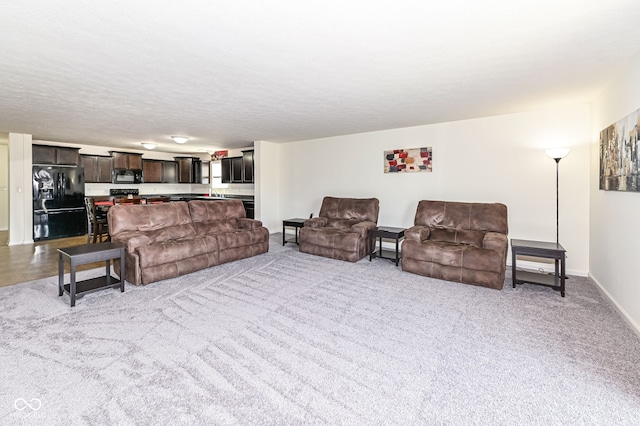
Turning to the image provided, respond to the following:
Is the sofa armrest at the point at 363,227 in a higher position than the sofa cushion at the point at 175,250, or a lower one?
higher

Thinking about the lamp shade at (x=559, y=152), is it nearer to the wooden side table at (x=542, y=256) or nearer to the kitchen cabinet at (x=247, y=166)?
the wooden side table at (x=542, y=256)

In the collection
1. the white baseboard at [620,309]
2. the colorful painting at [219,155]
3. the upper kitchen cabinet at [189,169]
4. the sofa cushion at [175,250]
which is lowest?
the white baseboard at [620,309]

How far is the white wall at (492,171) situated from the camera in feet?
13.9

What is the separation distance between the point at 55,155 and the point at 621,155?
9.95 m

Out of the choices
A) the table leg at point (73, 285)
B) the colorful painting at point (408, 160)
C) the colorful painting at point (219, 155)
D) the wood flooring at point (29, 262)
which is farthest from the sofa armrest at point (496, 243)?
the colorful painting at point (219, 155)

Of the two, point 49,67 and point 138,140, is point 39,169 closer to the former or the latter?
point 138,140

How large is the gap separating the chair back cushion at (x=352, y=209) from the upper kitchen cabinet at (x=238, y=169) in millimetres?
2970

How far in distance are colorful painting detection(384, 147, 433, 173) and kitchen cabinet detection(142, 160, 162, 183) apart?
7.01 m

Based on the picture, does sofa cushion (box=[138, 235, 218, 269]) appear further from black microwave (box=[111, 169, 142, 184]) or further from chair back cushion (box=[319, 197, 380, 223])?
black microwave (box=[111, 169, 142, 184])

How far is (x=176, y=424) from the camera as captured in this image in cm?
156

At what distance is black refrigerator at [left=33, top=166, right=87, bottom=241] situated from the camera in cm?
669

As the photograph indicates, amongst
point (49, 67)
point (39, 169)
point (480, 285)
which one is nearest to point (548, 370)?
point (480, 285)

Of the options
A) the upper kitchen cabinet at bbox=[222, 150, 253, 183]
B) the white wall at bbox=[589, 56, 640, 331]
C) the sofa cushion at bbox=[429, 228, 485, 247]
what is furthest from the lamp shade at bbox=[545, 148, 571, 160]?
the upper kitchen cabinet at bbox=[222, 150, 253, 183]

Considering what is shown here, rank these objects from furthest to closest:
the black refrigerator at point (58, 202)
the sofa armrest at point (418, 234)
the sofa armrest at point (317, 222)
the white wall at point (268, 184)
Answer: the white wall at point (268, 184) < the black refrigerator at point (58, 202) < the sofa armrest at point (317, 222) < the sofa armrest at point (418, 234)
